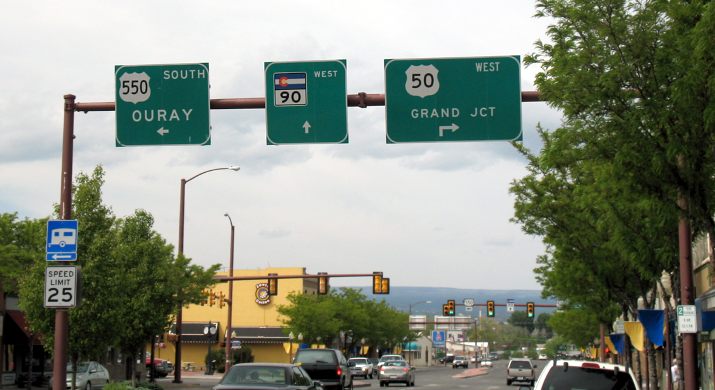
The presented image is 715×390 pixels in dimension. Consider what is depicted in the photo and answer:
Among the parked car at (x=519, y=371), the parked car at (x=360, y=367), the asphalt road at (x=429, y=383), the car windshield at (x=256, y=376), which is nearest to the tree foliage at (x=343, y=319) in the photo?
the parked car at (x=360, y=367)

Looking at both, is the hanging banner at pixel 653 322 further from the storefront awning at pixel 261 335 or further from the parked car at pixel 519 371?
the storefront awning at pixel 261 335

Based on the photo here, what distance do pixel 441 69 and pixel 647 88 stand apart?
4.66 m

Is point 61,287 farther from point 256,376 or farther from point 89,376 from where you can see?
point 89,376

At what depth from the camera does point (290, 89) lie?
17.4 metres

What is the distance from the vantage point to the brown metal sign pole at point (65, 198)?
54.5ft

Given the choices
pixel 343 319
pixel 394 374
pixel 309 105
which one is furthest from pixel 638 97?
pixel 343 319

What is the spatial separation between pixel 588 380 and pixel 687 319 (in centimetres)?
543

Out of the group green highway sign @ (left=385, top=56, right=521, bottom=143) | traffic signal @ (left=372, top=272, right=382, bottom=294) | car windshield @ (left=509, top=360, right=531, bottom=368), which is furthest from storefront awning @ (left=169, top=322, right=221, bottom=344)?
green highway sign @ (left=385, top=56, right=521, bottom=143)

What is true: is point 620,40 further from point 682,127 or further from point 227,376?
point 227,376

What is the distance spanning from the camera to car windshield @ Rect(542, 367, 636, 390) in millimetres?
12477

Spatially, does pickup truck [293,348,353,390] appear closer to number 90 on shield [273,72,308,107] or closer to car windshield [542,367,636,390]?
number 90 on shield [273,72,308,107]

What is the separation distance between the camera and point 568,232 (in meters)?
28.4

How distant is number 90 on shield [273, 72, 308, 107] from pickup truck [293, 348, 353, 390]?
1455cm

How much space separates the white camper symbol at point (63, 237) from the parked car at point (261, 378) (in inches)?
149
